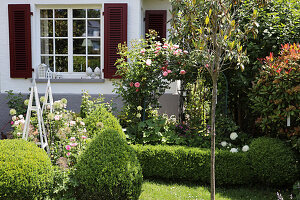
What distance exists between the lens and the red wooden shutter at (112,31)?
690cm

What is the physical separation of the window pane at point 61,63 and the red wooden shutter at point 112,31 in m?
Answer: 1.11

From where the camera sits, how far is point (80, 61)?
7.33 metres

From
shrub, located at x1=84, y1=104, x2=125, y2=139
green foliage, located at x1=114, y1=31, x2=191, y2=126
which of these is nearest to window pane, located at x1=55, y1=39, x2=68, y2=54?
green foliage, located at x1=114, y1=31, x2=191, y2=126

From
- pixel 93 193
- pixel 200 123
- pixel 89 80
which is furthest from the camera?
pixel 89 80

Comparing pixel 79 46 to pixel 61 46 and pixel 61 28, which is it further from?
pixel 61 28

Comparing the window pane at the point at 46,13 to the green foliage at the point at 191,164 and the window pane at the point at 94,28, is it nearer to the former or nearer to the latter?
the window pane at the point at 94,28

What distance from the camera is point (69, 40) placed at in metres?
7.24

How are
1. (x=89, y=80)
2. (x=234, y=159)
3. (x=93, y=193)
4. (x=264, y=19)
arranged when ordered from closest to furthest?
(x=93, y=193)
(x=234, y=159)
(x=264, y=19)
(x=89, y=80)

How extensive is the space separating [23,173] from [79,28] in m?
4.83

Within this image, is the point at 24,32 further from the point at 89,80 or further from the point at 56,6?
the point at 89,80

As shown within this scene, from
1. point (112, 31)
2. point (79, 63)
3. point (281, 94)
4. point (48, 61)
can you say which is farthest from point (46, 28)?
point (281, 94)

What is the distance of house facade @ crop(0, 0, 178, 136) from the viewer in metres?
6.96

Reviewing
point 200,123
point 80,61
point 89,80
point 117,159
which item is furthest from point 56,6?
point 117,159

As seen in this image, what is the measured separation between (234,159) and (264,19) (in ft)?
8.13
